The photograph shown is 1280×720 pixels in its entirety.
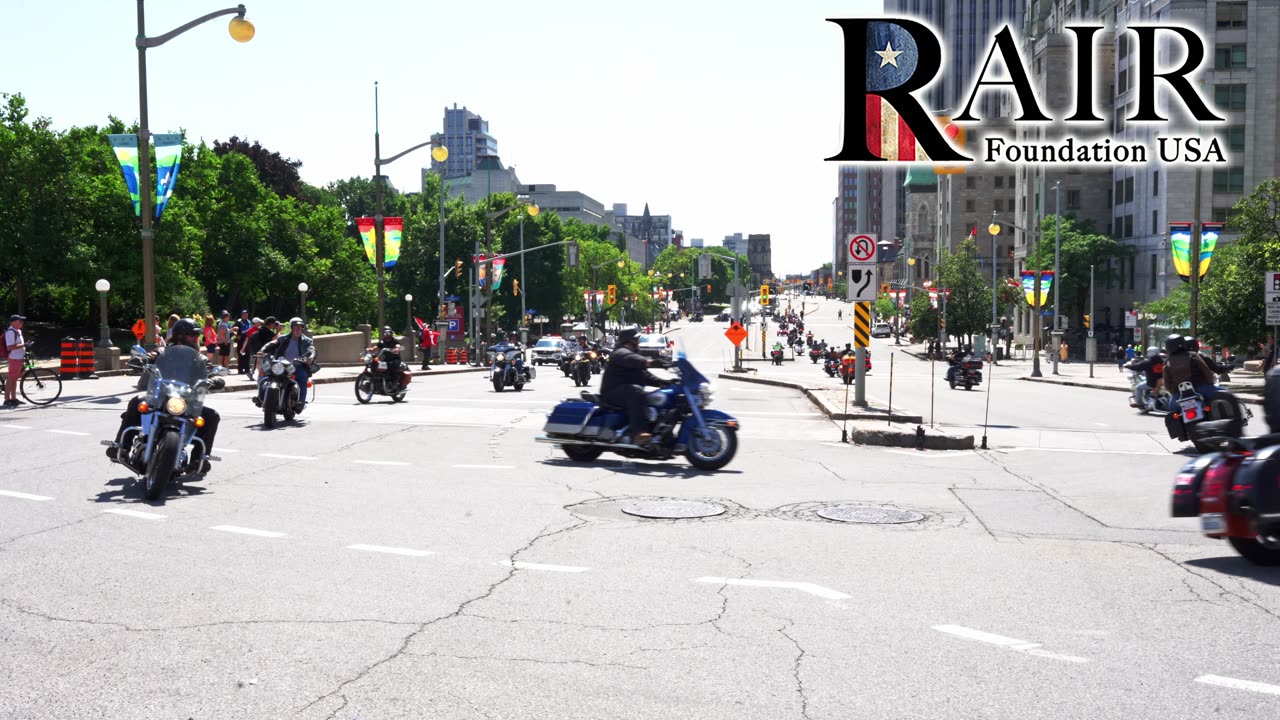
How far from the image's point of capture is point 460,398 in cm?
2470

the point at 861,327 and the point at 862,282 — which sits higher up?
the point at 862,282

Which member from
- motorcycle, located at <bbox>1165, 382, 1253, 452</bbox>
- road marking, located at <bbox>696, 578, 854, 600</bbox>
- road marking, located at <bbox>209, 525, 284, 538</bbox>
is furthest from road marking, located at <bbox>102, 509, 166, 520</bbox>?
motorcycle, located at <bbox>1165, 382, 1253, 452</bbox>

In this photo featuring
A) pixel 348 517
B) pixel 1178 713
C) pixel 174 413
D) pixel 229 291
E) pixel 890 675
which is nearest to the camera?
pixel 1178 713

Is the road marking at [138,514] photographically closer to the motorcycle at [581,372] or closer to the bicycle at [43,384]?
the bicycle at [43,384]

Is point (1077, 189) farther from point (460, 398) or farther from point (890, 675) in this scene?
point (890, 675)

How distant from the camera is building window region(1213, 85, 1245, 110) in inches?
2906

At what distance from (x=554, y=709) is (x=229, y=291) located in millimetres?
64861

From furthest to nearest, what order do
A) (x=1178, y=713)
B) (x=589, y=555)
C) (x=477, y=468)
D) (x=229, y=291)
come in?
1. (x=229, y=291)
2. (x=477, y=468)
3. (x=589, y=555)
4. (x=1178, y=713)

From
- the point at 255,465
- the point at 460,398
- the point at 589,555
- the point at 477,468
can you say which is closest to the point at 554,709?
the point at 589,555

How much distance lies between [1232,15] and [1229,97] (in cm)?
536

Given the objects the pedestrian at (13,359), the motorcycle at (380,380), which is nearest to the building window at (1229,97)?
the motorcycle at (380,380)

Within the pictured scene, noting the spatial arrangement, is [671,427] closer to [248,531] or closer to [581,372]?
[248,531]

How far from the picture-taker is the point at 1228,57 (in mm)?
74062

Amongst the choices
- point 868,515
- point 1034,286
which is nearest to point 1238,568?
point 868,515
